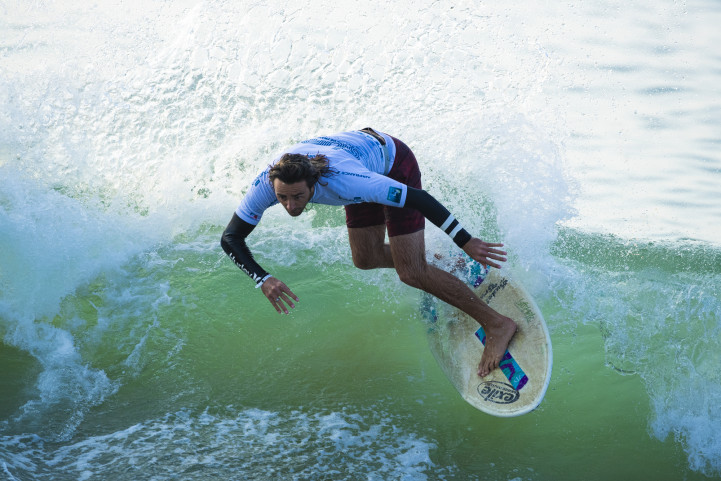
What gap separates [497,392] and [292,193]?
6.31 ft

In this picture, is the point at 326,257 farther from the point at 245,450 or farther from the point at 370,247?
the point at 245,450

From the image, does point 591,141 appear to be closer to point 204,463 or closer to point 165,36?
point 165,36

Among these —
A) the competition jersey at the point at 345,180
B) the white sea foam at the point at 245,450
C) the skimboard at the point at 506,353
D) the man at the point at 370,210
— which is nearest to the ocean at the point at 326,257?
the white sea foam at the point at 245,450

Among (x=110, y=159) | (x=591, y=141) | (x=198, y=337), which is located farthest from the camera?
(x=591, y=141)

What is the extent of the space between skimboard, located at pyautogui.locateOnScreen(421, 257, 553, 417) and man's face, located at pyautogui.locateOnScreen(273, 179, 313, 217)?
1.77 m

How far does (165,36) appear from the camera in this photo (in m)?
7.72

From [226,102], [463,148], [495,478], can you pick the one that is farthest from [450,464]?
[226,102]

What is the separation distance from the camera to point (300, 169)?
338cm

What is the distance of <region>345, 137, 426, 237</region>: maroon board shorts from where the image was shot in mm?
4000

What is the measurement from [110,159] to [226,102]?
1.39 metres

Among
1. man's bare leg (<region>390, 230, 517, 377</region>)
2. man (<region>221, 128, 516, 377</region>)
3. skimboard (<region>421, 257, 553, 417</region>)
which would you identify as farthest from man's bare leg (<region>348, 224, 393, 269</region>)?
skimboard (<region>421, 257, 553, 417</region>)

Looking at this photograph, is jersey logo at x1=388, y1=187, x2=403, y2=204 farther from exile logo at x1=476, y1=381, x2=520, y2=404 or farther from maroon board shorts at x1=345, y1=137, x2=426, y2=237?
exile logo at x1=476, y1=381, x2=520, y2=404

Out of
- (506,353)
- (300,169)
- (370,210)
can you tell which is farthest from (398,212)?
(506,353)

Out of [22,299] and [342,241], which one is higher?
[22,299]
